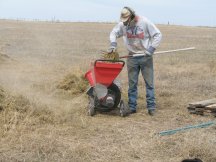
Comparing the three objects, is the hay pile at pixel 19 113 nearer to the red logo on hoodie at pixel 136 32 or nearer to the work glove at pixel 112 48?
the work glove at pixel 112 48

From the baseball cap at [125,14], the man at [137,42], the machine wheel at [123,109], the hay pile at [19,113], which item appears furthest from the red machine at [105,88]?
the hay pile at [19,113]

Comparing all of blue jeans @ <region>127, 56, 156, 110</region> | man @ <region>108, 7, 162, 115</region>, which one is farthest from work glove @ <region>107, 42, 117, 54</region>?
blue jeans @ <region>127, 56, 156, 110</region>

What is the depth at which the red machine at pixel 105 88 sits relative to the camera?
27.7ft

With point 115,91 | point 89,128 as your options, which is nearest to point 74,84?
point 115,91

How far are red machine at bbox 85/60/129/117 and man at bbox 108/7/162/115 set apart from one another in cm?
41

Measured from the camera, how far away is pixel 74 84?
35.4ft

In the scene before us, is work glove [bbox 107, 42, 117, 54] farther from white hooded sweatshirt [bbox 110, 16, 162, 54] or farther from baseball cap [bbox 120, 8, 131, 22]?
baseball cap [bbox 120, 8, 131, 22]

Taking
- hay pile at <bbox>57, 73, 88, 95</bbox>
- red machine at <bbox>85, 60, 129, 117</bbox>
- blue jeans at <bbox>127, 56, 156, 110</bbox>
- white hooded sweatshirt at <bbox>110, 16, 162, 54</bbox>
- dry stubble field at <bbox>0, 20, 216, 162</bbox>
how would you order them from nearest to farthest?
1. dry stubble field at <bbox>0, 20, 216, 162</bbox>
2. red machine at <bbox>85, 60, 129, 117</bbox>
3. white hooded sweatshirt at <bbox>110, 16, 162, 54</bbox>
4. blue jeans at <bbox>127, 56, 156, 110</bbox>
5. hay pile at <bbox>57, 73, 88, 95</bbox>

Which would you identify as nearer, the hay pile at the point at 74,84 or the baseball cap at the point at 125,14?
the baseball cap at the point at 125,14

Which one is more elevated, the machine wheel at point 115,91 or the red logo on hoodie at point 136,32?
the red logo on hoodie at point 136,32

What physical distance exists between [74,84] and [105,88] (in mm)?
2272

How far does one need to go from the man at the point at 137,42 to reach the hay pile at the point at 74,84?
1761mm

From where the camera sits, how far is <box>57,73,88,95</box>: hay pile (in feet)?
34.9

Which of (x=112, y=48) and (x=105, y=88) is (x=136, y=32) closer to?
(x=112, y=48)
